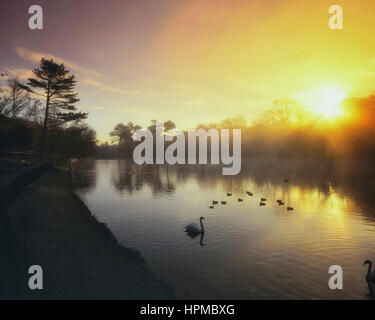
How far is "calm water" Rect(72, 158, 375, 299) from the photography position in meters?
12.3

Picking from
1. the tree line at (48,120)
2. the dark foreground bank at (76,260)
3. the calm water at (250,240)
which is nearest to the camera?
the dark foreground bank at (76,260)

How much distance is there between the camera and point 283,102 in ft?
340

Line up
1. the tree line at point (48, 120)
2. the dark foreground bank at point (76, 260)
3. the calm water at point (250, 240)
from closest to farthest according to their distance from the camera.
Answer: the dark foreground bank at point (76, 260) → the calm water at point (250, 240) → the tree line at point (48, 120)

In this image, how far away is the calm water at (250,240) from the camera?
483 inches

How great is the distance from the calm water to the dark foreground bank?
1.50 meters

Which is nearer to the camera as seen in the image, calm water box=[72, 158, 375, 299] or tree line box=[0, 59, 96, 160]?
calm water box=[72, 158, 375, 299]

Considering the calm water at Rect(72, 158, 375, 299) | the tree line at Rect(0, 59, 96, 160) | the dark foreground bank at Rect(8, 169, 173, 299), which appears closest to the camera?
the dark foreground bank at Rect(8, 169, 173, 299)

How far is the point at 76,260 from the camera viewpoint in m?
12.4

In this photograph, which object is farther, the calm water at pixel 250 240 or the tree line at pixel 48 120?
the tree line at pixel 48 120

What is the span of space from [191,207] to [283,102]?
87595mm

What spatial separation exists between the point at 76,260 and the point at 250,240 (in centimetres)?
1131

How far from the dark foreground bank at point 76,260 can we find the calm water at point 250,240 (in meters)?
1.50
